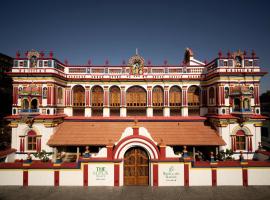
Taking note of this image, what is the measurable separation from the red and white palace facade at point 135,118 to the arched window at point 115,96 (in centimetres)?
12

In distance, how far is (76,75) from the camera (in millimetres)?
19781

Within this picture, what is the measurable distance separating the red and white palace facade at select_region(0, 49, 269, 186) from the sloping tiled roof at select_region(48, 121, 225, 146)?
102 millimetres

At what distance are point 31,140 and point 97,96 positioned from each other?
842 cm

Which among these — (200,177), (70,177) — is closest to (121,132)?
(70,177)

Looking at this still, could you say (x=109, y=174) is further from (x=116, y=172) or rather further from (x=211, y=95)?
(x=211, y=95)

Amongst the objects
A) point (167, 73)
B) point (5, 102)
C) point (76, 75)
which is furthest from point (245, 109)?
point (5, 102)

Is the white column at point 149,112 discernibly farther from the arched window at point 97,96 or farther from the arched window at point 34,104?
the arched window at point 34,104

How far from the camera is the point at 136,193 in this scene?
11.3 meters

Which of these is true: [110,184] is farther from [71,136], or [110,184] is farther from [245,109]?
[245,109]

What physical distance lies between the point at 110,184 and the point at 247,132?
1481 centimetres

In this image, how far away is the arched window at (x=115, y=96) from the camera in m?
19.5

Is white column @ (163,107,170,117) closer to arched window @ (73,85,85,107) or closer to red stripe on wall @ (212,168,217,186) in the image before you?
red stripe on wall @ (212,168,217,186)

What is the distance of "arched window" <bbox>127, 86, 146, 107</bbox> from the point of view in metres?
19.5

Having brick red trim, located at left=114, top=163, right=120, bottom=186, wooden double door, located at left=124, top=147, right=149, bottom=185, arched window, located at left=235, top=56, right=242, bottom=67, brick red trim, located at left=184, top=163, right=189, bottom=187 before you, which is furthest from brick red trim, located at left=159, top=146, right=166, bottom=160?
arched window, located at left=235, top=56, right=242, bottom=67
